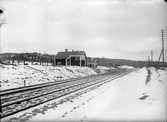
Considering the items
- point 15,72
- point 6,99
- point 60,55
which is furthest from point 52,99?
point 60,55

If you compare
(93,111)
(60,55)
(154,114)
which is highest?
(60,55)

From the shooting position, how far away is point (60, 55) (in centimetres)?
4506

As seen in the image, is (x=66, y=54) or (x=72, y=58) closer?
(x=72, y=58)

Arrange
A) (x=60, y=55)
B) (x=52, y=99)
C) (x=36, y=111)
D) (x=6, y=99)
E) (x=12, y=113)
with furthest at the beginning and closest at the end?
(x=60, y=55) < (x=52, y=99) < (x=6, y=99) < (x=36, y=111) < (x=12, y=113)

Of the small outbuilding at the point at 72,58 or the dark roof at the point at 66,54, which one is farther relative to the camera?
the dark roof at the point at 66,54

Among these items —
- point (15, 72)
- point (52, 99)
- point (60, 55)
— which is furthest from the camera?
point (60, 55)

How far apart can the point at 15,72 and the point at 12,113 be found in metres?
12.6

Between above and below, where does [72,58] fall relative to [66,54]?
below

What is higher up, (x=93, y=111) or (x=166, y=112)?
(x=166, y=112)

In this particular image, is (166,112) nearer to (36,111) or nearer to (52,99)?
(36,111)

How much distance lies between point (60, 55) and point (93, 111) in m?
38.8

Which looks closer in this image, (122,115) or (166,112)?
(166,112)

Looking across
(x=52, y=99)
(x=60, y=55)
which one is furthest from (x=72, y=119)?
(x=60, y=55)

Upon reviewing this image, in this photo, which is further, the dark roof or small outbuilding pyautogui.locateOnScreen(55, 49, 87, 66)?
the dark roof
